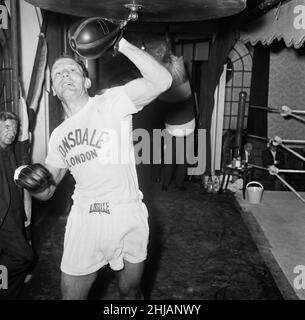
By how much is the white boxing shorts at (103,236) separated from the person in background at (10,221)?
3.20 ft

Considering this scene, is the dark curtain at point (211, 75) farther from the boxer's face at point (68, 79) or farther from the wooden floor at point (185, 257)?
the boxer's face at point (68, 79)

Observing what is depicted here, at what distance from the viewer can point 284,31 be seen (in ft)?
14.5

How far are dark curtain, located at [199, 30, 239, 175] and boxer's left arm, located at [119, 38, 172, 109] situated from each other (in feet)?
15.6

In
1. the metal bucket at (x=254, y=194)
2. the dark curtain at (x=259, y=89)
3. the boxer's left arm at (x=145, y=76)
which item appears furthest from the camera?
the dark curtain at (x=259, y=89)

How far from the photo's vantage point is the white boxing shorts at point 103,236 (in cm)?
221

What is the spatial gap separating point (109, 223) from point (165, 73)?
93cm


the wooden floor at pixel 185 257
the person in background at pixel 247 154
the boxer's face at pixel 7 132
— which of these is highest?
the boxer's face at pixel 7 132

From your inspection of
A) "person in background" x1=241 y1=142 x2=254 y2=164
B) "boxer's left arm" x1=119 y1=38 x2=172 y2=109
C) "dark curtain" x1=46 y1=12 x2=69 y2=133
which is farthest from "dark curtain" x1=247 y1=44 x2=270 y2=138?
"boxer's left arm" x1=119 y1=38 x2=172 y2=109

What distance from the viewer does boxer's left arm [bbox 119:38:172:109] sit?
6.62ft

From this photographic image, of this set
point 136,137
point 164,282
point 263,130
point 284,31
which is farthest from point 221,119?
point 164,282

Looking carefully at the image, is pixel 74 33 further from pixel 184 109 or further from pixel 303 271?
pixel 184 109

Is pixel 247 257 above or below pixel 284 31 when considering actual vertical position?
below

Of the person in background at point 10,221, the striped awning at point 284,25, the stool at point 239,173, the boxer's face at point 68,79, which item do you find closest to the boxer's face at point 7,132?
the person in background at point 10,221

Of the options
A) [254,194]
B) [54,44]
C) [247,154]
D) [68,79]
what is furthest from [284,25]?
[68,79]
